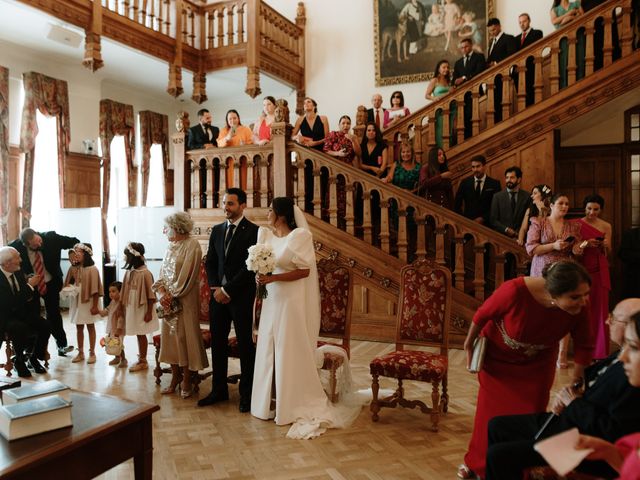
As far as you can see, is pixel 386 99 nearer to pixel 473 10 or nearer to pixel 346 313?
pixel 473 10

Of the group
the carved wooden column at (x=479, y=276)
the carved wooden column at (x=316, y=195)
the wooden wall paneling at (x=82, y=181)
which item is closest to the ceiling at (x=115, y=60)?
the wooden wall paneling at (x=82, y=181)

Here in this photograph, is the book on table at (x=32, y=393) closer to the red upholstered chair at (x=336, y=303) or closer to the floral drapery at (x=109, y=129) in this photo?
the red upholstered chair at (x=336, y=303)

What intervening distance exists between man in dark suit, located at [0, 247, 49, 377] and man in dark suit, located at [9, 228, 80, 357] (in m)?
0.40

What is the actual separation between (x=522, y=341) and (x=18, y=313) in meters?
4.70

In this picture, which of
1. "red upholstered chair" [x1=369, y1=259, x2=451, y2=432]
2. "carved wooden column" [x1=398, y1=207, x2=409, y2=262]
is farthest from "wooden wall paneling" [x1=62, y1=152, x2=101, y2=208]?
"red upholstered chair" [x1=369, y1=259, x2=451, y2=432]

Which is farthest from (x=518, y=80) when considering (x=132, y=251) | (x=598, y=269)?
(x=132, y=251)

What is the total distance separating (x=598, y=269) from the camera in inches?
208

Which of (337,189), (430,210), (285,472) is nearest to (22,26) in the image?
(337,189)

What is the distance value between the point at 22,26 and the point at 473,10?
26.2 feet

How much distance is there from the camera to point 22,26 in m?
9.03

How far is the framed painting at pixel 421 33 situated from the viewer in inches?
410

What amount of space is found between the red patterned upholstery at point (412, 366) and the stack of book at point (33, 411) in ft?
7.39

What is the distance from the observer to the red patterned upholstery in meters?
3.78

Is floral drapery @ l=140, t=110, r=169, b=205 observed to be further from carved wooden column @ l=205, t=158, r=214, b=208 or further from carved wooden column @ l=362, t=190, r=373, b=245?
carved wooden column @ l=362, t=190, r=373, b=245
